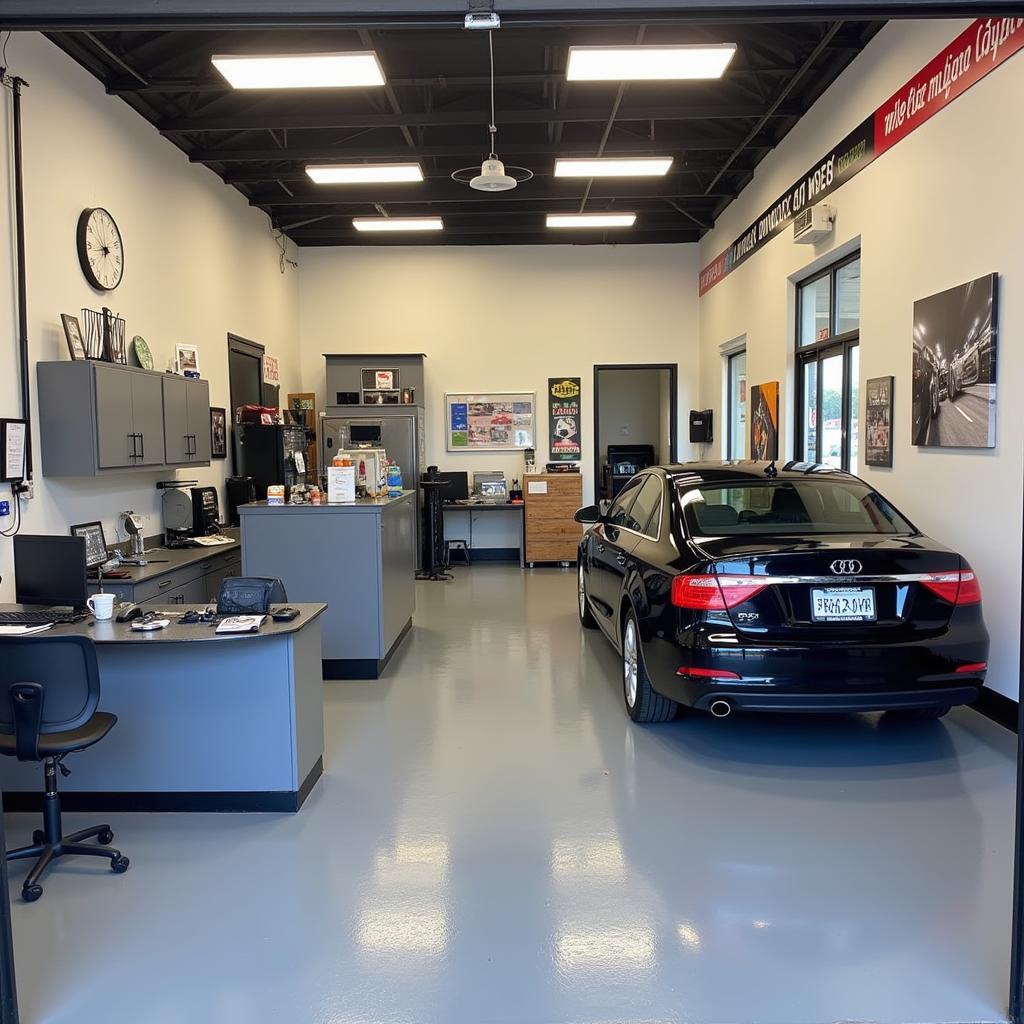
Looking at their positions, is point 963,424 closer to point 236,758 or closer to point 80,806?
point 236,758

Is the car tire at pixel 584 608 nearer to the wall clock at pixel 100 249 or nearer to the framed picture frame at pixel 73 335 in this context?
the framed picture frame at pixel 73 335

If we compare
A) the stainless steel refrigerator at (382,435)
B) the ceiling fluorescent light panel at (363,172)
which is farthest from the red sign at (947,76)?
the stainless steel refrigerator at (382,435)

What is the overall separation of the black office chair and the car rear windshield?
8.71 ft

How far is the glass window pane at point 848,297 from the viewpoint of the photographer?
614cm

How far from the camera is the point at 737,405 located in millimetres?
9766

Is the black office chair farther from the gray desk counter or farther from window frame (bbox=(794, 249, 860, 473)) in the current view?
window frame (bbox=(794, 249, 860, 473))

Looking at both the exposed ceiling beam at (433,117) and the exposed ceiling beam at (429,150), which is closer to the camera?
the exposed ceiling beam at (433,117)

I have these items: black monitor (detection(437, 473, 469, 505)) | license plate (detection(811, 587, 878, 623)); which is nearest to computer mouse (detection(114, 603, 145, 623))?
license plate (detection(811, 587, 878, 623))

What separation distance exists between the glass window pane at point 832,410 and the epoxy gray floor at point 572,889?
9.24 feet

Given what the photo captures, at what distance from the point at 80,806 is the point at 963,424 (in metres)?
4.75

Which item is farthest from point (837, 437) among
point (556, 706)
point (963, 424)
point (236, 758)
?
point (236, 758)

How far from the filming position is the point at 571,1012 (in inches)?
83.1

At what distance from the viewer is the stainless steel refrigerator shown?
991 centimetres

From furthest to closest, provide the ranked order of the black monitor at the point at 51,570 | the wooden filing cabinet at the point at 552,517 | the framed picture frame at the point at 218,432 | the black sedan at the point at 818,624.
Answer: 1. the wooden filing cabinet at the point at 552,517
2. the framed picture frame at the point at 218,432
3. the black monitor at the point at 51,570
4. the black sedan at the point at 818,624
